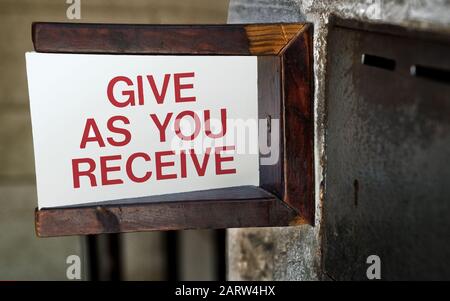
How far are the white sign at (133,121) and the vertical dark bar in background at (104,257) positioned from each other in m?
1.51

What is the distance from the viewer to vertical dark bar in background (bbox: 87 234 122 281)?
251cm

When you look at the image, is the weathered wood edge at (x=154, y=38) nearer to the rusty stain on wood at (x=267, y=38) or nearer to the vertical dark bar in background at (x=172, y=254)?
the rusty stain on wood at (x=267, y=38)

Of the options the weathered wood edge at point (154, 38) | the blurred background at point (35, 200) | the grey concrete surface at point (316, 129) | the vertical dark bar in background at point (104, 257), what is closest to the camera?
the grey concrete surface at point (316, 129)

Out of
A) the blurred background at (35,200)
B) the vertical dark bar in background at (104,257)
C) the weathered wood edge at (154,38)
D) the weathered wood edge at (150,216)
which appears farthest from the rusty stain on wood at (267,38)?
the vertical dark bar in background at (104,257)

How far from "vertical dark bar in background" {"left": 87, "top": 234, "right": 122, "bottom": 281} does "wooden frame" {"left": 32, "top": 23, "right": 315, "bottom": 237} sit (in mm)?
1500

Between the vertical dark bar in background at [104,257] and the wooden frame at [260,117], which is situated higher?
the wooden frame at [260,117]

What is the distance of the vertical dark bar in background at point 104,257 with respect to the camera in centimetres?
251

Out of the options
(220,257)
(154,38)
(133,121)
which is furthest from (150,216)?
(220,257)

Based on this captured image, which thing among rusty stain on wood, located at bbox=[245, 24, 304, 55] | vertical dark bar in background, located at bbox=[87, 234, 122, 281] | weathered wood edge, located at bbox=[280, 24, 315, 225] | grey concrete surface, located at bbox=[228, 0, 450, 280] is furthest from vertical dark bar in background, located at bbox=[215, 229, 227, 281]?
rusty stain on wood, located at bbox=[245, 24, 304, 55]

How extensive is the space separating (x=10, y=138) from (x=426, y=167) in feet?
6.33

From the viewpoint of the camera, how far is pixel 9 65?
2.38m

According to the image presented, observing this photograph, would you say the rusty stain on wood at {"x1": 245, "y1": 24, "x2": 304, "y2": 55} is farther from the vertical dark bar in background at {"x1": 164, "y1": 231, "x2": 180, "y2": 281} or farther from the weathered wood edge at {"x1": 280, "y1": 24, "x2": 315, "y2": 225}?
the vertical dark bar in background at {"x1": 164, "y1": 231, "x2": 180, "y2": 281}

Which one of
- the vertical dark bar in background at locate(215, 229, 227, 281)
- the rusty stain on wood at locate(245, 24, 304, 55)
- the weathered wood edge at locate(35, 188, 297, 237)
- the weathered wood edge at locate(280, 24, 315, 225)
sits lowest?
the vertical dark bar in background at locate(215, 229, 227, 281)

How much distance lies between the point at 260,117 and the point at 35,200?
158 centimetres
